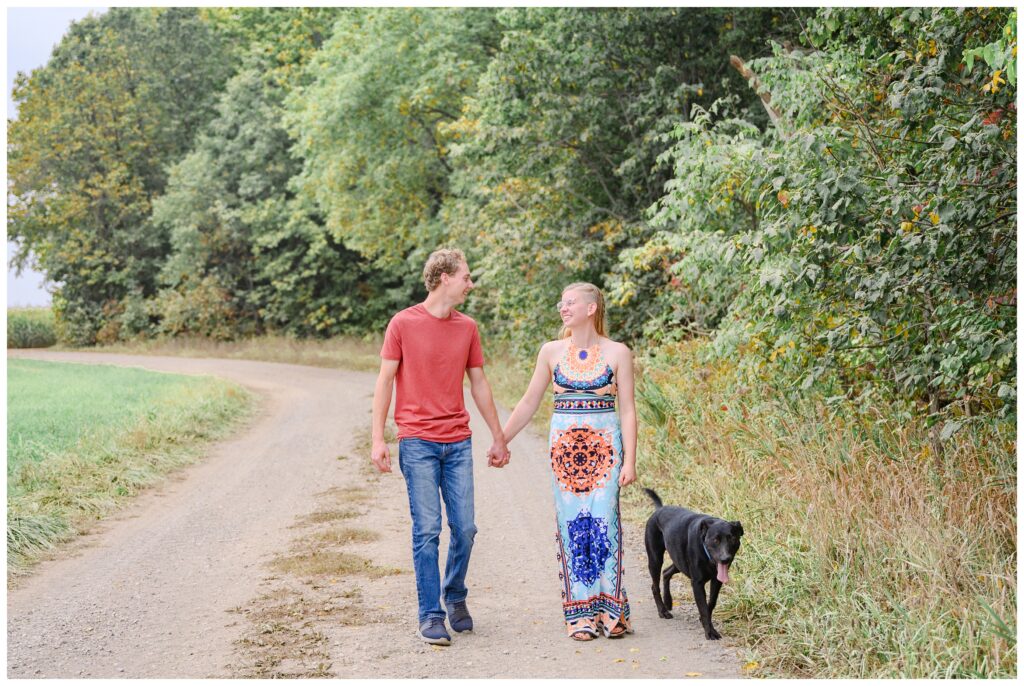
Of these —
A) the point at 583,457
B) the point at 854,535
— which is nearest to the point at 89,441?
the point at 583,457

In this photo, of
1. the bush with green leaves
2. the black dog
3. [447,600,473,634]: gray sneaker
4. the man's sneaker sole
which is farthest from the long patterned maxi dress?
the bush with green leaves

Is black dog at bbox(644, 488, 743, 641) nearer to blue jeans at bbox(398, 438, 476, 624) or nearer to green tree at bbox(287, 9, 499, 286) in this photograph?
blue jeans at bbox(398, 438, 476, 624)

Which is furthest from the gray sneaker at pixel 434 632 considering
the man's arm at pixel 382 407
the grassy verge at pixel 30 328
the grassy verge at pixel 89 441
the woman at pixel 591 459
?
the grassy verge at pixel 30 328

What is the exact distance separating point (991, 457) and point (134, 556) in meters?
6.71

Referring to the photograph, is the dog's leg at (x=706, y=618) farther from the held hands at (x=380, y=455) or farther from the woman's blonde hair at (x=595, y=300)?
the held hands at (x=380, y=455)

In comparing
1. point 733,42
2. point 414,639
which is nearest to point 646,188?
point 733,42

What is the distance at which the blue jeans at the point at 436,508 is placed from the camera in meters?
5.58

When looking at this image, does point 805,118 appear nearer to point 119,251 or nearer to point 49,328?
point 49,328

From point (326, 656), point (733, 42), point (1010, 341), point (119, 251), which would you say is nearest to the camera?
point (326, 656)

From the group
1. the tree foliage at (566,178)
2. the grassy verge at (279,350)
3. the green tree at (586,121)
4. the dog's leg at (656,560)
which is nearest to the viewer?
the dog's leg at (656,560)

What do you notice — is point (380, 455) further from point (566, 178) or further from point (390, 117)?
point (390, 117)

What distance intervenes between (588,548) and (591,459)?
1.67 feet

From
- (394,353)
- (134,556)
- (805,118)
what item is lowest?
(134,556)

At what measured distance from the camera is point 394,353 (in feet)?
18.5
